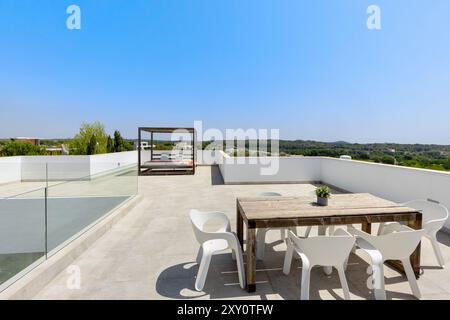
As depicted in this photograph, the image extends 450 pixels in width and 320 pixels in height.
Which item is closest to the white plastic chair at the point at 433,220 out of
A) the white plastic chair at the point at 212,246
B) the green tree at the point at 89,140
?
the white plastic chair at the point at 212,246

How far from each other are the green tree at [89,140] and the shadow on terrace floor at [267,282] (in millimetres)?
11648

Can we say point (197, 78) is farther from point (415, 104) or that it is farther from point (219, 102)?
point (415, 104)

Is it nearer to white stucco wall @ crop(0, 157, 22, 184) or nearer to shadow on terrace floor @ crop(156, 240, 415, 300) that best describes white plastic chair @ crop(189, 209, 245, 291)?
shadow on terrace floor @ crop(156, 240, 415, 300)

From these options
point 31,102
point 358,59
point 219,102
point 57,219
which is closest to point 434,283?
point 57,219

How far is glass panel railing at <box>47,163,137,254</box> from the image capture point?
9.06ft

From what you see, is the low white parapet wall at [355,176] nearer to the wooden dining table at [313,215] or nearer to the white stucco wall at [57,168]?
the wooden dining table at [313,215]

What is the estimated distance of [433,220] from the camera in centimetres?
234

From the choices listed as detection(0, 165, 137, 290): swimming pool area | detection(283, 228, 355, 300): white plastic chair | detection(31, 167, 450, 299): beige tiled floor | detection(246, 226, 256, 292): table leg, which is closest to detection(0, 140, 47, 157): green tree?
detection(0, 165, 137, 290): swimming pool area

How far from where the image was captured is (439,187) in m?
3.70

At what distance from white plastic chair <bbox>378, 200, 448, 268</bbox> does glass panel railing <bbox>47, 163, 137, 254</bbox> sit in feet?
12.9

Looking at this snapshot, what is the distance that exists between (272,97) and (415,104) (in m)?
6.29

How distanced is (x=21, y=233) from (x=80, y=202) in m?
1.03

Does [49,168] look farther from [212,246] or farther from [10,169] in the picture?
[212,246]

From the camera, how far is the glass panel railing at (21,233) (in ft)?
7.00
